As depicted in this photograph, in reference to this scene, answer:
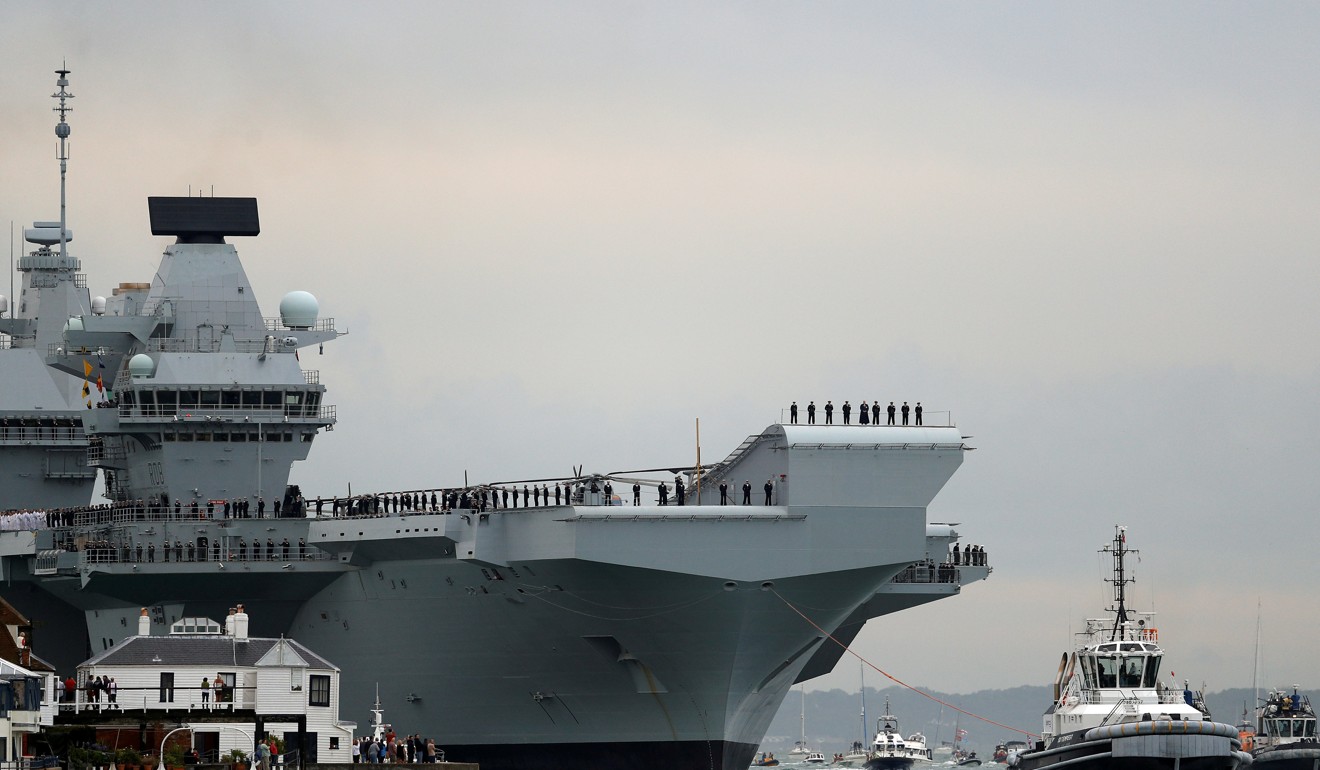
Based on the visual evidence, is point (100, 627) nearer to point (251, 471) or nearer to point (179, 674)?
point (251, 471)

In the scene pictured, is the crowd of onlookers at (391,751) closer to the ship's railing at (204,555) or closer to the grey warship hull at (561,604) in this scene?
the grey warship hull at (561,604)

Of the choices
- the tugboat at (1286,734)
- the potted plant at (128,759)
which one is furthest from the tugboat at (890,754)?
the potted plant at (128,759)

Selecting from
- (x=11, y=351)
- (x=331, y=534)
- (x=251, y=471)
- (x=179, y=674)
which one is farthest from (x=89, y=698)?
(x=11, y=351)

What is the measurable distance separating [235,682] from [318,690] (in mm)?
1590

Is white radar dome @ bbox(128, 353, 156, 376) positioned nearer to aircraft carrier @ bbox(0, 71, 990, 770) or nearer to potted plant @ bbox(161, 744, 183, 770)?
aircraft carrier @ bbox(0, 71, 990, 770)

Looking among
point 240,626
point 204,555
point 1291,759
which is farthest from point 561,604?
point 1291,759

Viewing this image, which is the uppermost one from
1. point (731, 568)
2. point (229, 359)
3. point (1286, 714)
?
point (229, 359)

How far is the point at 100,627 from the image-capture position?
56.8 metres

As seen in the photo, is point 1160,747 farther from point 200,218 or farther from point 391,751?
point 200,218

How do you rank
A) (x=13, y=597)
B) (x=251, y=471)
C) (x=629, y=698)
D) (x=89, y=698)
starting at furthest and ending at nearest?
(x=13, y=597)
(x=251, y=471)
(x=629, y=698)
(x=89, y=698)

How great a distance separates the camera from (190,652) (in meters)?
43.9

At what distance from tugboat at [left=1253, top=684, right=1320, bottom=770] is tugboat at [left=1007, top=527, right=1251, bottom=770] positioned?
1360 cm

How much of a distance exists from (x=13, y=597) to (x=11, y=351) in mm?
8772

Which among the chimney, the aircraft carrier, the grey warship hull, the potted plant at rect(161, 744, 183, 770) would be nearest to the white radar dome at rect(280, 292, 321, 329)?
the aircraft carrier
